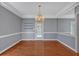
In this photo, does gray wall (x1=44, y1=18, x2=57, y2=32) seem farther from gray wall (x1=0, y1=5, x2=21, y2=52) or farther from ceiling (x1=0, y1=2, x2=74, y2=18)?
gray wall (x1=0, y1=5, x2=21, y2=52)

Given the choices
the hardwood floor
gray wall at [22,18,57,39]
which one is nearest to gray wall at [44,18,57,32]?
gray wall at [22,18,57,39]

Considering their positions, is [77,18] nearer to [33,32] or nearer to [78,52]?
[78,52]

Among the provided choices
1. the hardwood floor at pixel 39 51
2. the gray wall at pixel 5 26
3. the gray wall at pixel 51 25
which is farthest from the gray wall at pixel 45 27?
the gray wall at pixel 5 26

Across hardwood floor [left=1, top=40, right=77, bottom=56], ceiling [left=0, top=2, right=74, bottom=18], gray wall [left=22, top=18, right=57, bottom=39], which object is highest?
ceiling [left=0, top=2, right=74, bottom=18]

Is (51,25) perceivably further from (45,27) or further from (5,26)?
(5,26)

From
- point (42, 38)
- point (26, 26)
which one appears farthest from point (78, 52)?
point (26, 26)

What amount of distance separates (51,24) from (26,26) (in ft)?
6.86

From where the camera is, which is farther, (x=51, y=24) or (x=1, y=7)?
(x=51, y=24)

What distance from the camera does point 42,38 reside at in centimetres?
868

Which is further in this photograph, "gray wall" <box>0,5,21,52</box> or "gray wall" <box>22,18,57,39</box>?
"gray wall" <box>22,18,57,39</box>

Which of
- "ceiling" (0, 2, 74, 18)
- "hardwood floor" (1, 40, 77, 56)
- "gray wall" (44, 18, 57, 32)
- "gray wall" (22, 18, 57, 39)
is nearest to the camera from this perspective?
"hardwood floor" (1, 40, 77, 56)

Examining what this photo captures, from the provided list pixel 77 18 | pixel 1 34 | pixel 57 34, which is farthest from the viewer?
pixel 57 34

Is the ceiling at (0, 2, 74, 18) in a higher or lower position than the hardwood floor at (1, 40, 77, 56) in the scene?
higher

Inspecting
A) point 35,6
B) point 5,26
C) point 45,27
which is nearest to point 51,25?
point 45,27
